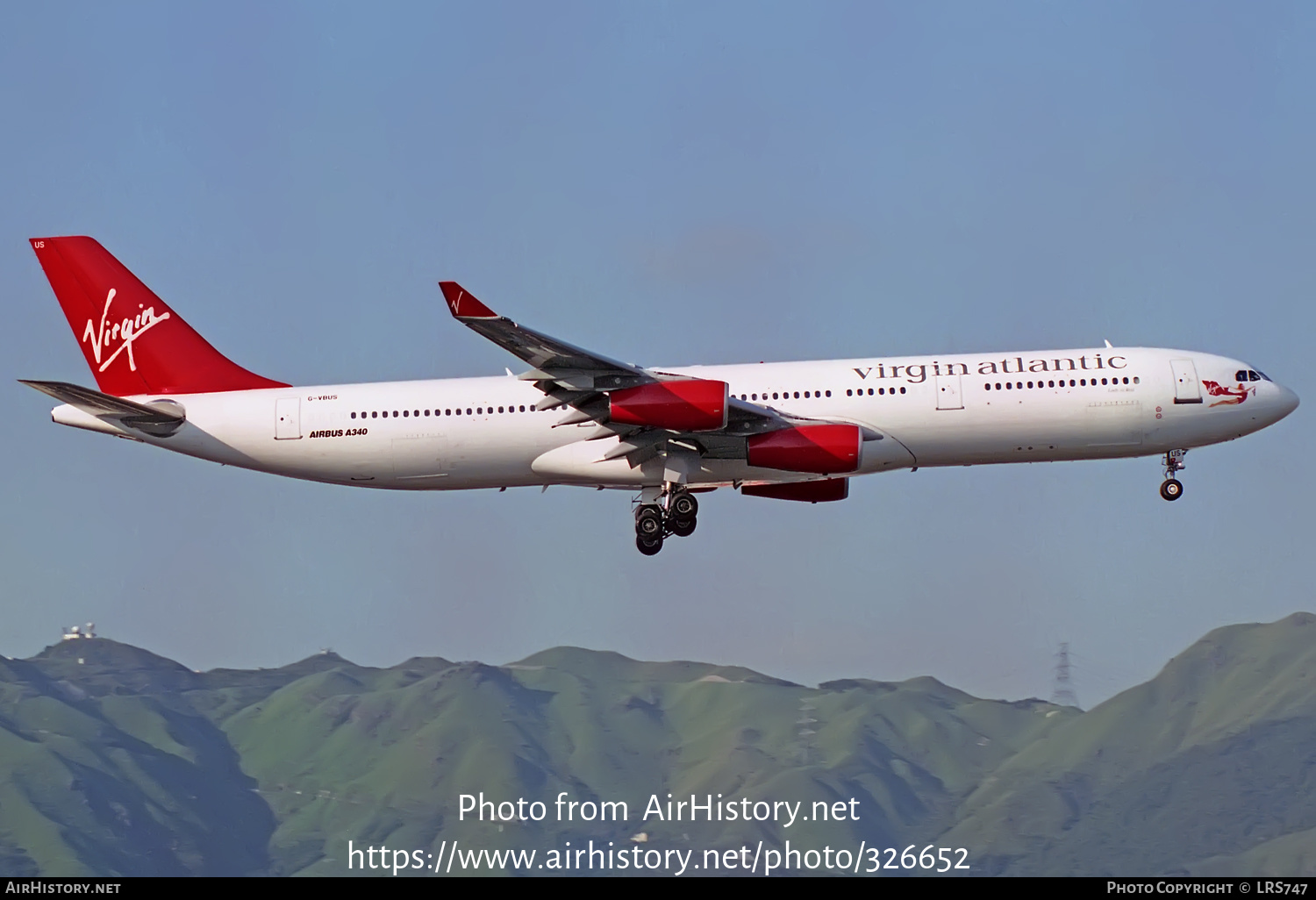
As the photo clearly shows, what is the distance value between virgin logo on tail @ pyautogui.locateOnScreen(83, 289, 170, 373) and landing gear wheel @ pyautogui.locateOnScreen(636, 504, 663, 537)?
678 inches

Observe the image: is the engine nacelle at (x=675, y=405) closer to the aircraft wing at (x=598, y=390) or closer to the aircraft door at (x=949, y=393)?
the aircraft wing at (x=598, y=390)

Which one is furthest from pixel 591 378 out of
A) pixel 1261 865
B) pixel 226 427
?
pixel 1261 865

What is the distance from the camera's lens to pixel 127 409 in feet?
156

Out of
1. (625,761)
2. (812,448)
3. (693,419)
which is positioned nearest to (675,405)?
(693,419)

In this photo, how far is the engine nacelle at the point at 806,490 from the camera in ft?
164

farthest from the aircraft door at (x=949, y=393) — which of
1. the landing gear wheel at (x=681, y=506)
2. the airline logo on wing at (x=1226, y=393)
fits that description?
the landing gear wheel at (x=681, y=506)

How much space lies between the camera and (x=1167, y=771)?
141m

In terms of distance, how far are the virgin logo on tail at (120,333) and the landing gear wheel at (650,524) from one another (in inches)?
678

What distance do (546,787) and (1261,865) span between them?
2423 inches

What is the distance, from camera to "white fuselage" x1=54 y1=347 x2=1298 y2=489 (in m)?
45.8

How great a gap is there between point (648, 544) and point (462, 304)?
1129cm

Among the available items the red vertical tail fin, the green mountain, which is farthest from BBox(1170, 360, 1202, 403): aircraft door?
the green mountain

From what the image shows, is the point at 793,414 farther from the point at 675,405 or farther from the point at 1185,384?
the point at 1185,384

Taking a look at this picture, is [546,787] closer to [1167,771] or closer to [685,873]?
[685,873]
